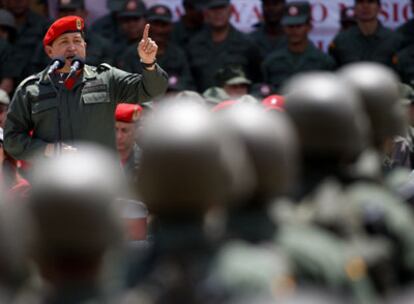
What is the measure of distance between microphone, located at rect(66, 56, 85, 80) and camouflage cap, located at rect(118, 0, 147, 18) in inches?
146

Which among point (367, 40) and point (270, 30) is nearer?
point (367, 40)

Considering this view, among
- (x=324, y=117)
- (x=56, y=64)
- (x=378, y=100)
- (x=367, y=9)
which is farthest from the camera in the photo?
(x=367, y=9)

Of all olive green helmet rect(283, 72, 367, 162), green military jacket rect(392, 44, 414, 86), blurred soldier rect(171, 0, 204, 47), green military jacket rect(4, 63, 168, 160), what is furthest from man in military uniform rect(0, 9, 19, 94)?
olive green helmet rect(283, 72, 367, 162)

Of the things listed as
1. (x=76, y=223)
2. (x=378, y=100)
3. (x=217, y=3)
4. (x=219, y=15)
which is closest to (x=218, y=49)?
(x=219, y=15)

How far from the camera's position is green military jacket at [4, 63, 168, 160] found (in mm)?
8922

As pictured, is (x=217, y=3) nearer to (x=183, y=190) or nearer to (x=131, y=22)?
(x=131, y=22)

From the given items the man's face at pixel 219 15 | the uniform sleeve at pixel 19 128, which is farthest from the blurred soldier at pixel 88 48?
the uniform sleeve at pixel 19 128

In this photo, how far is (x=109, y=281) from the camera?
4066 millimetres

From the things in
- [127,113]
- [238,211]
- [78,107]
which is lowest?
[127,113]

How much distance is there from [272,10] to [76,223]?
9.27m

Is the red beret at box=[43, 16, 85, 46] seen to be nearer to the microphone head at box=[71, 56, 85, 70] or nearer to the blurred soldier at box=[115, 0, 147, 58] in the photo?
the microphone head at box=[71, 56, 85, 70]

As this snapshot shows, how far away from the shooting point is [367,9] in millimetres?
12562

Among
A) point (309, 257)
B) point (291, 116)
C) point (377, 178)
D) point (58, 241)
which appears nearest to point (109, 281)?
point (58, 241)

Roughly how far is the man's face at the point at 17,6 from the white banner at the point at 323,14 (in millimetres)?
1135
